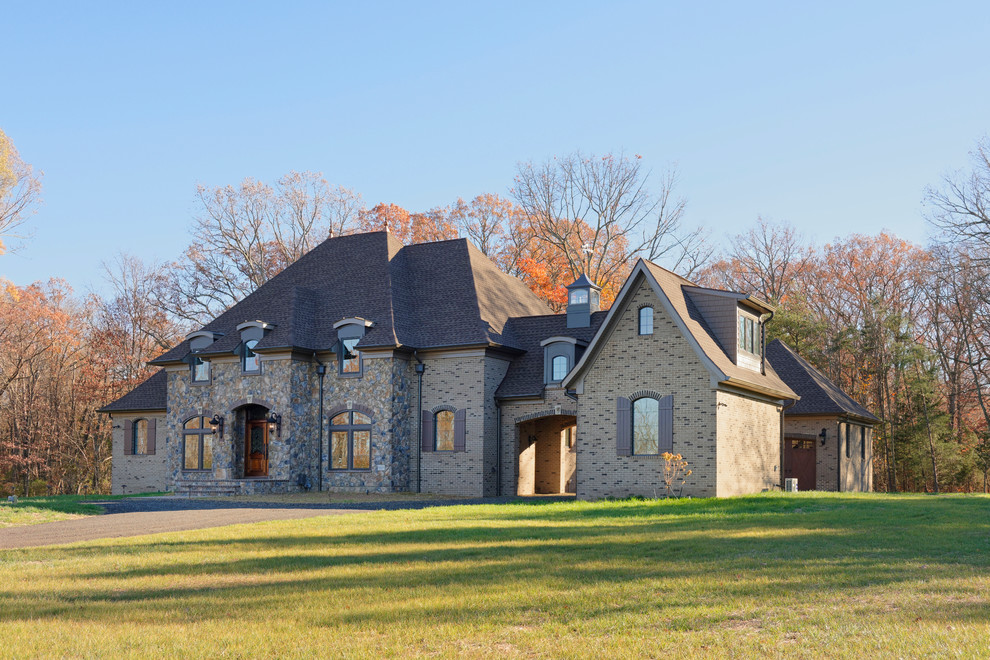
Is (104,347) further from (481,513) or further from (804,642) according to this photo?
(804,642)

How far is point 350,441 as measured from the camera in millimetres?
30203

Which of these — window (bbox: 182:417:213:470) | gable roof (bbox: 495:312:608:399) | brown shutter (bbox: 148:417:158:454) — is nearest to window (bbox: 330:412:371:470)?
gable roof (bbox: 495:312:608:399)

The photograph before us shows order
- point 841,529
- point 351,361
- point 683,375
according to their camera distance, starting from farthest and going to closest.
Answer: point 351,361 → point 683,375 → point 841,529

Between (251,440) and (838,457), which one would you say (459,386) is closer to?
(251,440)

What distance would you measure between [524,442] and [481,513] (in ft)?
38.7

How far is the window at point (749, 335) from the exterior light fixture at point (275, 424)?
15.0 m

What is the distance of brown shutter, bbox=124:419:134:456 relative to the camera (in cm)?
3700

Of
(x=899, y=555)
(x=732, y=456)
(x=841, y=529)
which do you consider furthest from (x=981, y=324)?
(x=899, y=555)

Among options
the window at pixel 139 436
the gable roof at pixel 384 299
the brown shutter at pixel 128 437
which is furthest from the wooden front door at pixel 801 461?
the brown shutter at pixel 128 437

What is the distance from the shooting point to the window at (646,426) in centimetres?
2445

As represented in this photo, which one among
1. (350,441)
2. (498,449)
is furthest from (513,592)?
(350,441)

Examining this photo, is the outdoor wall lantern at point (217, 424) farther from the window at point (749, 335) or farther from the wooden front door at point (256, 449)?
the window at point (749, 335)

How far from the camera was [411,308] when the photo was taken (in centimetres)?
3198

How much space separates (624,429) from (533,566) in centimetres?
1460
